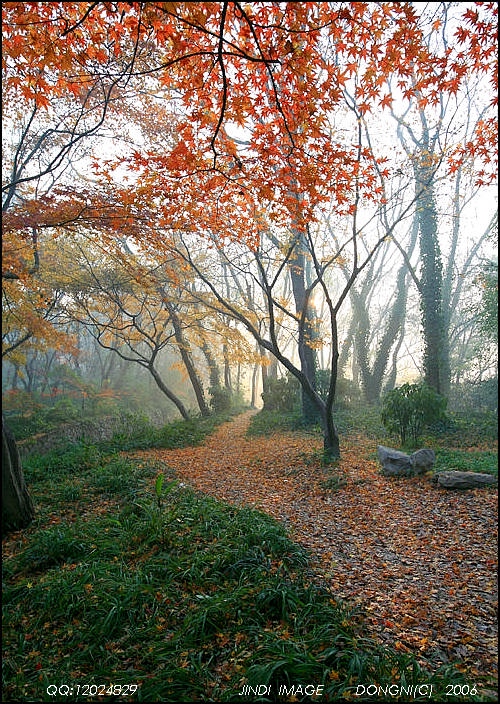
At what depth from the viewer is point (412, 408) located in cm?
695

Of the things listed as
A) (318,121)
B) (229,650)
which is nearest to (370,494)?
(229,650)

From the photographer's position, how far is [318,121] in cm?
400

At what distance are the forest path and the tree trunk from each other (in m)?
2.19

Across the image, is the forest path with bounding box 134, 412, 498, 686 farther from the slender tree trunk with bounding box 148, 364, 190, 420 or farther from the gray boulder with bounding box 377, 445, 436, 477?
the slender tree trunk with bounding box 148, 364, 190, 420

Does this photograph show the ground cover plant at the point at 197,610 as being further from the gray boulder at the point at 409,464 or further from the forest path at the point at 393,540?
the gray boulder at the point at 409,464

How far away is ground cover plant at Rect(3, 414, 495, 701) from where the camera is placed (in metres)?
1.98

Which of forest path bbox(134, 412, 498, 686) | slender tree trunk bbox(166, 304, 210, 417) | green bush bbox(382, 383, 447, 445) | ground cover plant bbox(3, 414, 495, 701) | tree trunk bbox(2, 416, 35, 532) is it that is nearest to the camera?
ground cover plant bbox(3, 414, 495, 701)

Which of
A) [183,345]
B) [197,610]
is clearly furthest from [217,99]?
[183,345]

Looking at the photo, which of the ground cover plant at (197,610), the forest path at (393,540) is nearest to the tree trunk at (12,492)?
the ground cover plant at (197,610)

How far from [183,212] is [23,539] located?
15.6 ft

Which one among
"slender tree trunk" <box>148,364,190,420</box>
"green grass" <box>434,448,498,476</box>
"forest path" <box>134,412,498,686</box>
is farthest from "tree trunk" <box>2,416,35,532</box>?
"slender tree trunk" <box>148,364,190,420</box>

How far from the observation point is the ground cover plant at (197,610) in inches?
77.9

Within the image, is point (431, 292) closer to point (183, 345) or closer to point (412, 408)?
point (412, 408)

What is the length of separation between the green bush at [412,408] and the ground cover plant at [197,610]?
9.35 ft
